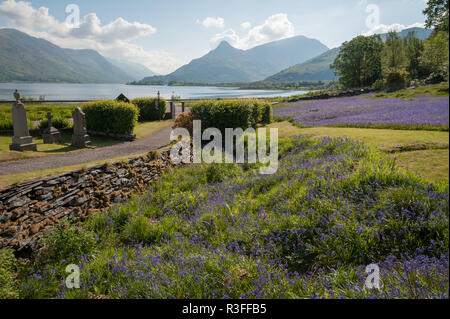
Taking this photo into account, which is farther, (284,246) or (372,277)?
(284,246)

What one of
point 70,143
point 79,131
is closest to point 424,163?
point 79,131

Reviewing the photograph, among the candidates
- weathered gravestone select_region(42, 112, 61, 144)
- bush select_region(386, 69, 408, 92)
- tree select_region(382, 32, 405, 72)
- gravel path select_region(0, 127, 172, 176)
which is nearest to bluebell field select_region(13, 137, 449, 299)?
gravel path select_region(0, 127, 172, 176)

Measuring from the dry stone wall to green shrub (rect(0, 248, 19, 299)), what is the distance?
29 centimetres

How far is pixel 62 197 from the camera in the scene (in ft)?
23.4

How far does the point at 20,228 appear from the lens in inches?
231

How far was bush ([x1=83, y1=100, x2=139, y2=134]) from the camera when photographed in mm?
15922

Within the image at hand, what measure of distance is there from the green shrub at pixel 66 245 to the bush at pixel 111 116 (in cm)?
1066

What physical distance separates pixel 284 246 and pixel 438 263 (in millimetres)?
2493

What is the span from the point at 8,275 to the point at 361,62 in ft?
247

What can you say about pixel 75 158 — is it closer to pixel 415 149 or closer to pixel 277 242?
pixel 277 242

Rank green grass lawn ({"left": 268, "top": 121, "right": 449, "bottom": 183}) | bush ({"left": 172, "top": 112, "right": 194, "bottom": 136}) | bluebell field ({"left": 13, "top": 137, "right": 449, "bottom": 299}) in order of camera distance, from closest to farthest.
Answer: bluebell field ({"left": 13, "top": 137, "right": 449, "bottom": 299}) < green grass lawn ({"left": 268, "top": 121, "right": 449, "bottom": 183}) < bush ({"left": 172, "top": 112, "right": 194, "bottom": 136})

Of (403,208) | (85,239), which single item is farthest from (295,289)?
(85,239)

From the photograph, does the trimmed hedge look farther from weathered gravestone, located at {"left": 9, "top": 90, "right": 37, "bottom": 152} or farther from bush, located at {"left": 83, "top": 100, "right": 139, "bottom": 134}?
weathered gravestone, located at {"left": 9, "top": 90, "right": 37, "bottom": 152}

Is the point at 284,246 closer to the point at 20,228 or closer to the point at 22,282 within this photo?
the point at 22,282
